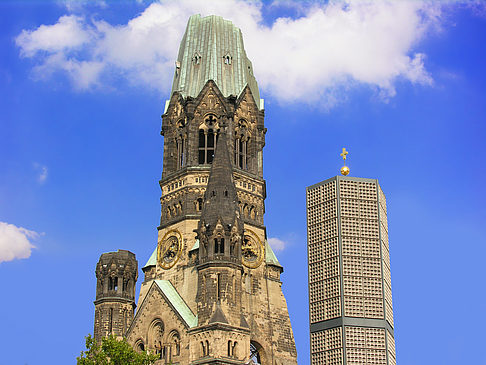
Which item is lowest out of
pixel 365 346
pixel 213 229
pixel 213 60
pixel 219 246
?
pixel 365 346

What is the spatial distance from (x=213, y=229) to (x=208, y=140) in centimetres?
1506

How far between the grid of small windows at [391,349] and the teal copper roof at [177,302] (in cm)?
1567

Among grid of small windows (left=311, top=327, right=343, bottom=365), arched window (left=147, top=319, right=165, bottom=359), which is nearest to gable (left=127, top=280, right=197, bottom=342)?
arched window (left=147, top=319, right=165, bottom=359)

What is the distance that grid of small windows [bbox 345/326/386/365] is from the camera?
73500 mm

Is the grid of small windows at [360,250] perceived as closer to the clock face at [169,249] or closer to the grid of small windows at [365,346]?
the grid of small windows at [365,346]

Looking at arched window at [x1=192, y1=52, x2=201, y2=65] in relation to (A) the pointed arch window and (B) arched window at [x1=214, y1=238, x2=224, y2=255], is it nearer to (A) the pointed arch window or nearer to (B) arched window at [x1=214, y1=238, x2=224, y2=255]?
(A) the pointed arch window

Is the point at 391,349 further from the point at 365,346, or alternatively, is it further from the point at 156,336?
the point at 156,336

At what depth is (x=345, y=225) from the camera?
78.6 metres

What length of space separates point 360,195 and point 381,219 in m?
2.73

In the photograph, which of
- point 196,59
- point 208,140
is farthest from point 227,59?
point 208,140

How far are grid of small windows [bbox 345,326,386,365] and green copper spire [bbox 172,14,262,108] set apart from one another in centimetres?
2603

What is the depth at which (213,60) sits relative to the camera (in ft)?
293

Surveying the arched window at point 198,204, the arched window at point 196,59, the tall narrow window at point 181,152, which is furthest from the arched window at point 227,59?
the arched window at point 198,204

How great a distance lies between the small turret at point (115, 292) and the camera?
79250 millimetres
